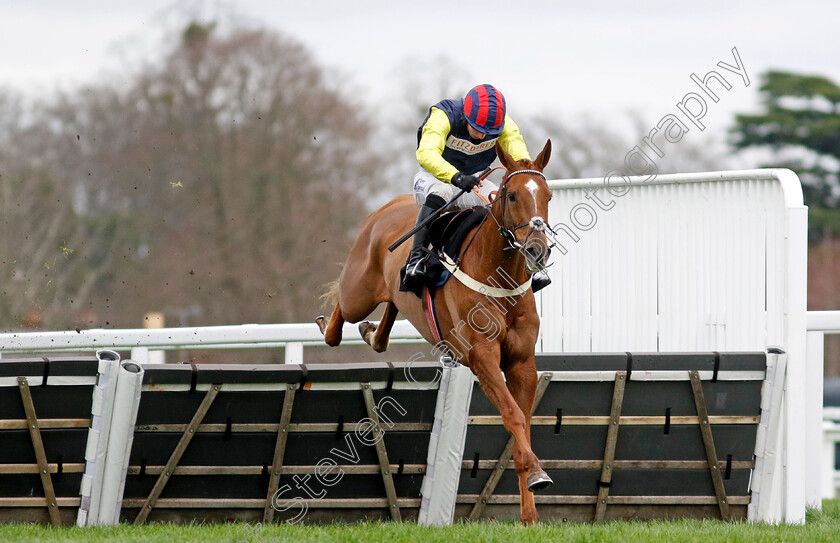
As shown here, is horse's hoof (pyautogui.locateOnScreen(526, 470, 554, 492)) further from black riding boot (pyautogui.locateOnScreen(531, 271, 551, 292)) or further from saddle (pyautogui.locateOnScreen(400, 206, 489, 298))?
saddle (pyautogui.locateOnScreen(400, 206, 489, 298))

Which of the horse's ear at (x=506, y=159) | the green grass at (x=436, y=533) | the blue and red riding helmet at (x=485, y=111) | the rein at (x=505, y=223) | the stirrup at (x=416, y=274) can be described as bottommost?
the green grass at (x=436, y=533)

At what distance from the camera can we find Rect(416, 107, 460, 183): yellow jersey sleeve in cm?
634

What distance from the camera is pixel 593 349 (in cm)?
764

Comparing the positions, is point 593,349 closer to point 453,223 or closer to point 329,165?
point 453,223

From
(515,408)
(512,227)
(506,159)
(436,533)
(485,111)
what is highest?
(485,111)

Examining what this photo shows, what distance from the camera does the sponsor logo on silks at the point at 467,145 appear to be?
22.3 ft

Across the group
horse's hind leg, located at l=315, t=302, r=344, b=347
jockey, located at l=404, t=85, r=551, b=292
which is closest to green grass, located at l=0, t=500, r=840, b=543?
jockey, located at l=404, t=85, r=551, b=292

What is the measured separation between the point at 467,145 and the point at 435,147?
36cm

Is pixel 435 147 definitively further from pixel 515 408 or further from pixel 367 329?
pixel 367 329

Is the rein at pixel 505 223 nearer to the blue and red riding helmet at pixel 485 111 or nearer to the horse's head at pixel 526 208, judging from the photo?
the horse's head at pixel 526 208

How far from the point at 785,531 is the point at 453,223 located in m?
2.56

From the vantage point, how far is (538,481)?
5.59 metres

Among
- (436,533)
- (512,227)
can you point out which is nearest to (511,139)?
(512,227)

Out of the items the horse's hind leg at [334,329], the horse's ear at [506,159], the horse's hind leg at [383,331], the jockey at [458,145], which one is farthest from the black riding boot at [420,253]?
the horse's hind leg at [334,329]
